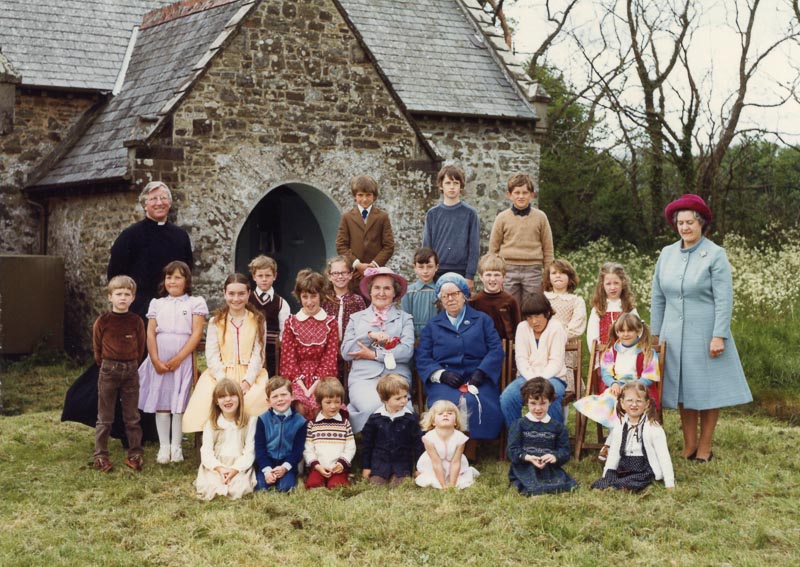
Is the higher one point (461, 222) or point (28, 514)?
point (461, 222)

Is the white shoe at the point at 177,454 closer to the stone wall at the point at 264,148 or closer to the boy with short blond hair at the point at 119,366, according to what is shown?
the boy with short blond hair at the point at 119,366

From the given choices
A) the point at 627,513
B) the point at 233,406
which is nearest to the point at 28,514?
the point at 233,406

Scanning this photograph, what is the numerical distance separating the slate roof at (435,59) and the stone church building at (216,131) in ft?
0.20

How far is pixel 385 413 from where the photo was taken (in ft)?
24.7

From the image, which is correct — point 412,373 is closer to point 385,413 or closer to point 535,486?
point 385,413

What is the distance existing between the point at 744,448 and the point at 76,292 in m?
9.12

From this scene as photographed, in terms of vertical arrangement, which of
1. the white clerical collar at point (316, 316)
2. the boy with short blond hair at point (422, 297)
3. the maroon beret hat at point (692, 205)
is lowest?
the white clerical collar at point (316, 316)

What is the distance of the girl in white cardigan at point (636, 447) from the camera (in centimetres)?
702

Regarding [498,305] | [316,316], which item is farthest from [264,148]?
[498,305]

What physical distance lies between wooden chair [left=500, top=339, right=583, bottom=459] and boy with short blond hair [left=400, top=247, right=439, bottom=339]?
707mm

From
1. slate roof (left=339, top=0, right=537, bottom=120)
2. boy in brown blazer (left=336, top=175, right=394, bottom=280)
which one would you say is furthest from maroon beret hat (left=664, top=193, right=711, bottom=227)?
slate roof (left=339, top=0, right=537, bottom=120)

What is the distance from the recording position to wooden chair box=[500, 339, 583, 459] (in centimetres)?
805

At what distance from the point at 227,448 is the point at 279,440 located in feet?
1.17

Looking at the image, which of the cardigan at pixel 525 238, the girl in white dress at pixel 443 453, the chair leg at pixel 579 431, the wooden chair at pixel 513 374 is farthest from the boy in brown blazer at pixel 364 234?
the chair leg at pixel 579 431
